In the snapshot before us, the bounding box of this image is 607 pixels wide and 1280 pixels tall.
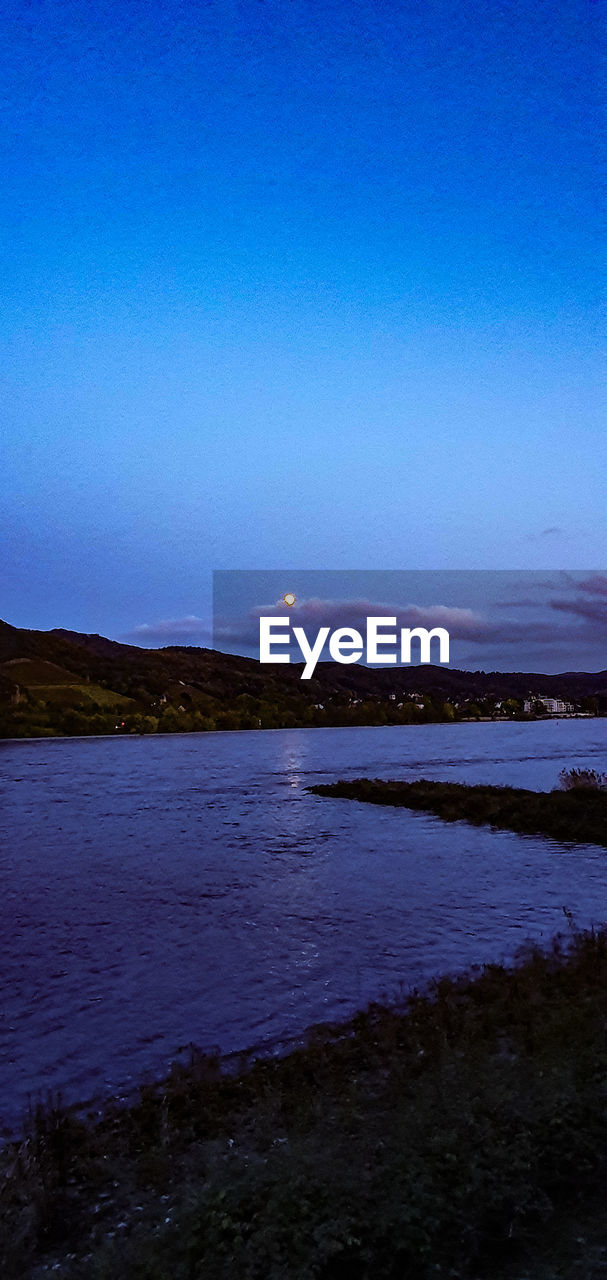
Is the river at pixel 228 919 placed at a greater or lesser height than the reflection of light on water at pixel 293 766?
greater

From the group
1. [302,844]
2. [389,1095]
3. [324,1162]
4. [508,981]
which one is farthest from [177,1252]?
[302,844]

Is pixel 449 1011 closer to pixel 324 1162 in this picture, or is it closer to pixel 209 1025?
pixel 209 1025

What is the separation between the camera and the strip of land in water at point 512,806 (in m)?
37.1

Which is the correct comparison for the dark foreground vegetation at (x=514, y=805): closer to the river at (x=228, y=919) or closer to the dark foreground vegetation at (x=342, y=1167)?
the river at (x=228, y=919)

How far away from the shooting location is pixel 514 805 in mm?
42562

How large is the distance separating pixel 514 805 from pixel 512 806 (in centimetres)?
14

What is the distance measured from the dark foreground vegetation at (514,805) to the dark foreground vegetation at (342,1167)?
85.6 feet

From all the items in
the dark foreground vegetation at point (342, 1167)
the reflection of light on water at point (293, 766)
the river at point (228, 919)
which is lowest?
the reflection of light on water at point (293, 766)

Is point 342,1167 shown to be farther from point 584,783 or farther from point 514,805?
point 584,783

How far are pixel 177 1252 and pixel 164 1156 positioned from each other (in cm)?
238

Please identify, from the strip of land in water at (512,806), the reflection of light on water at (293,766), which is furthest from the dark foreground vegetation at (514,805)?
the reflection of light on water at (293,766)

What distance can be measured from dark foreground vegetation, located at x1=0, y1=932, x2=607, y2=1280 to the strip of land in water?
2610cm

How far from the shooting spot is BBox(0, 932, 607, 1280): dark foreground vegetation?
658cm

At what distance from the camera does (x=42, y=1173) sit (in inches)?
336
